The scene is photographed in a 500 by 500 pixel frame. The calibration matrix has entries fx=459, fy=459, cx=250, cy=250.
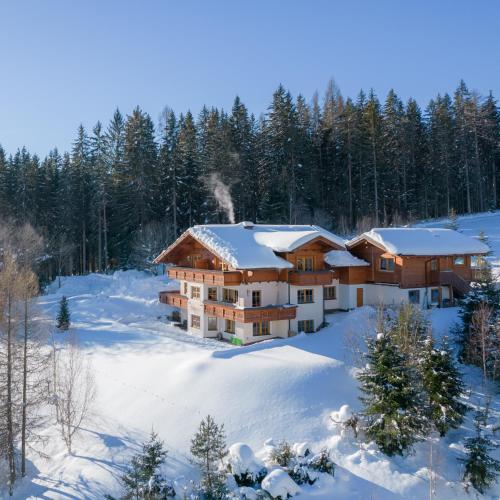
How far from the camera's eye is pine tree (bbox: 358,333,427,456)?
17.8 m

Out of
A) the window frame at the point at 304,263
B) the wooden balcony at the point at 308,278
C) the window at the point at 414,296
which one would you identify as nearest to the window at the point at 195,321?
the wooden balcony at the point at 308,278

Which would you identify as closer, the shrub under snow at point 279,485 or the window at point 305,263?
the shrub under snow at point 279,485

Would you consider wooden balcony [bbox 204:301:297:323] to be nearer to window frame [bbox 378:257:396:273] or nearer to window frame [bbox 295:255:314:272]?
window frame [bbox 295:255:314:272]

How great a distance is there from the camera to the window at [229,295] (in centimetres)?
2908

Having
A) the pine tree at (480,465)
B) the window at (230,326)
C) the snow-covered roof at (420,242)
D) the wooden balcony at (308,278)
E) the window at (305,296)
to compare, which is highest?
the snow-covered roof at (420,242)

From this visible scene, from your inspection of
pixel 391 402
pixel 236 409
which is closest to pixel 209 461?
pixel 236 409

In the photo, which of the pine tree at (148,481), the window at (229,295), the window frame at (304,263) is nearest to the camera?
the pine tree at (148,481)

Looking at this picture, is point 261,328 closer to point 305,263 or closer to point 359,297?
point 305,263

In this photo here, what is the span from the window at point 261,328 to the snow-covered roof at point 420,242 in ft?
31.5

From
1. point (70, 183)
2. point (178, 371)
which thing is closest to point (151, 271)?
point (70, 183)

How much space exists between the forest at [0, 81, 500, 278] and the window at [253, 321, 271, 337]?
22271 millimetres

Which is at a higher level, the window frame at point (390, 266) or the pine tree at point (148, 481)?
the window frame at point (390, 266)

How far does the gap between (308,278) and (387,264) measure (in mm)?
7204

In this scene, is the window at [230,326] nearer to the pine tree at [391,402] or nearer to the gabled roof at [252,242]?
the gabled roof at [252,242]
